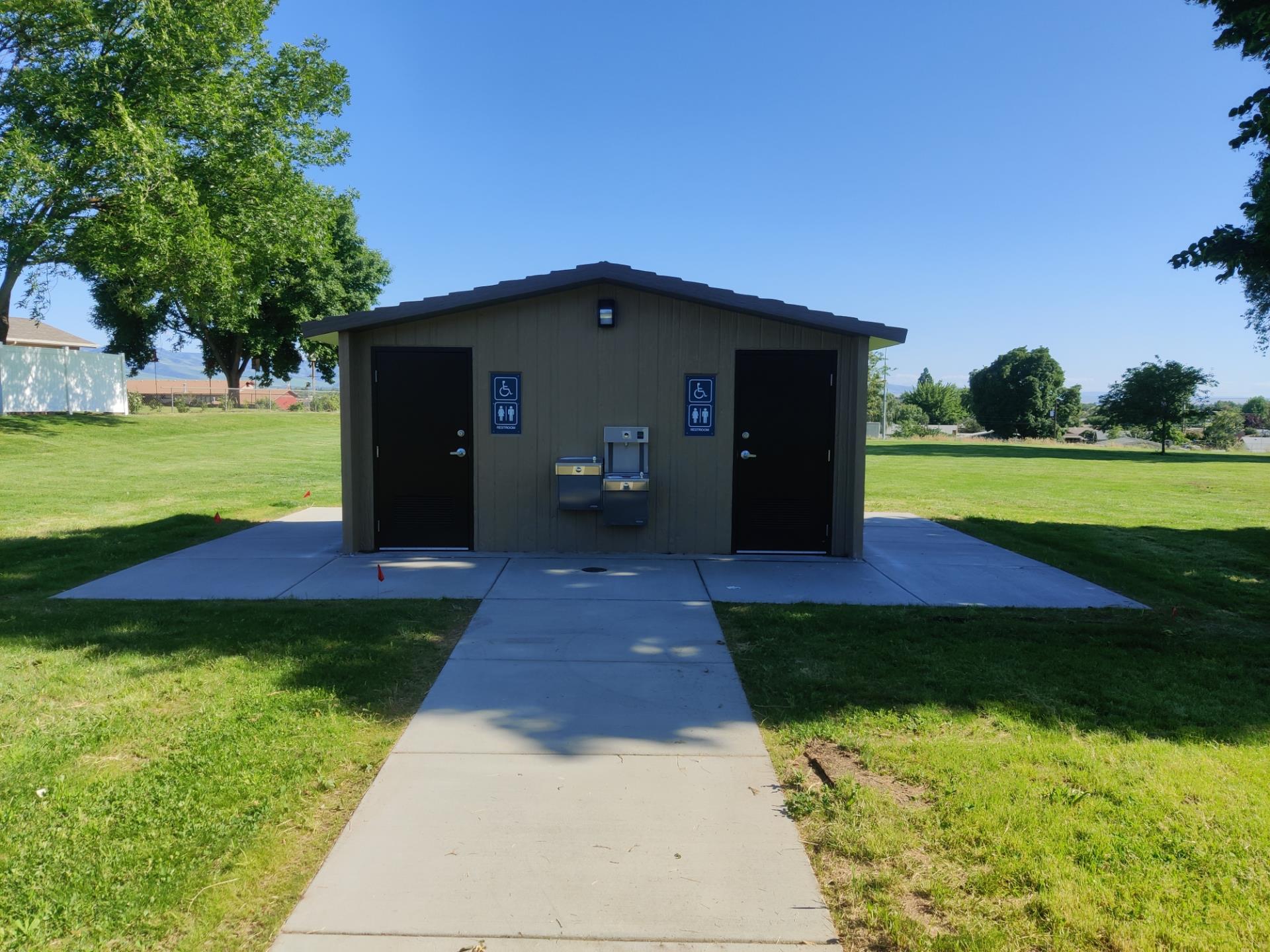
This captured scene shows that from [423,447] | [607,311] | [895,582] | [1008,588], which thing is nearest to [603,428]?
[607,311]

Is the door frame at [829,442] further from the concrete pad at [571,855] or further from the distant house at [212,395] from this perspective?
the distant house at [212,395]

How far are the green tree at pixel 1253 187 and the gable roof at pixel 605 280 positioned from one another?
3.34m

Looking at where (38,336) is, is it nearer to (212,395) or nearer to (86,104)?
(212,395)

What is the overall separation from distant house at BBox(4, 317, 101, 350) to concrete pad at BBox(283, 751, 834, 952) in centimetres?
4415

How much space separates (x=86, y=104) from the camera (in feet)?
62.9

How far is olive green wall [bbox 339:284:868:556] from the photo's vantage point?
8.24 meters

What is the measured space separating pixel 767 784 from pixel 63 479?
53.0 feet

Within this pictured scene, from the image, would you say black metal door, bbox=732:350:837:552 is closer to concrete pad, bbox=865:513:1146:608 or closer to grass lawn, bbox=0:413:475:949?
concrete pad, bbox=865:513:1146:608

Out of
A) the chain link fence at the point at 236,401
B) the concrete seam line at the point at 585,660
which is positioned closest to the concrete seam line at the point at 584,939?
the concrete seam line at the point at 585,660

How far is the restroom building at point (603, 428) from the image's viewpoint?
823 cm

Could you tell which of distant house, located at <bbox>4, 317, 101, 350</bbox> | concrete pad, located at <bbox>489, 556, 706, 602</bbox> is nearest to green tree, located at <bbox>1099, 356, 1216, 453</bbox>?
concrete pad, located at <bbox>489, 556, 706, 602</bbox>

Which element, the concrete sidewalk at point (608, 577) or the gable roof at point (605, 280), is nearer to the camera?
the concrete sidewalk at point (608, 577)

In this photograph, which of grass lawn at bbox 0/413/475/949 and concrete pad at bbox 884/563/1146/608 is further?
concrete pad at bbox 884/563/1146/608

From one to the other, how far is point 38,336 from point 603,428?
45189 millimetres
